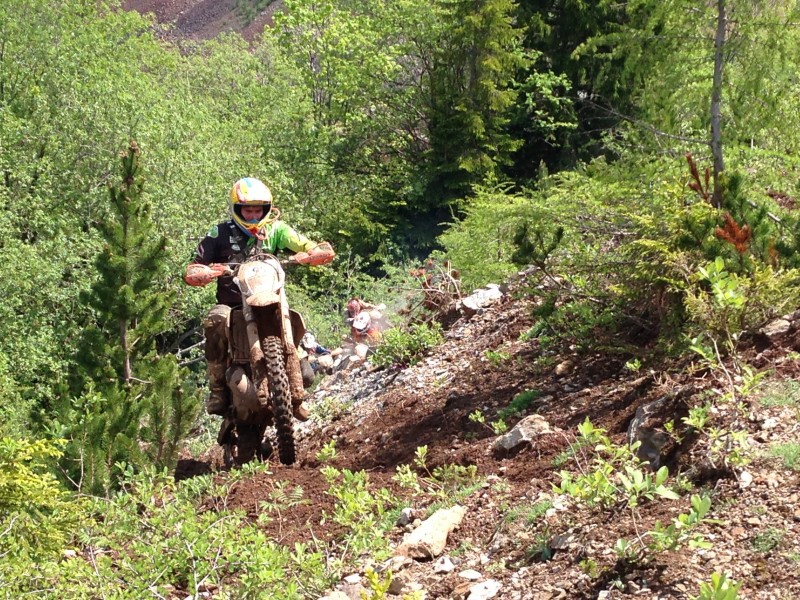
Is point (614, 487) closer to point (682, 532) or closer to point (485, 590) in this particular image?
point (682, 532)

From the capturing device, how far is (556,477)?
5426mm

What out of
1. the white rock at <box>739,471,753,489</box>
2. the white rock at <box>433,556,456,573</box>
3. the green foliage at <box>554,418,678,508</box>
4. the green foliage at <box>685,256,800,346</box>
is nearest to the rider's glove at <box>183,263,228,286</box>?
the white rock at <box>433,556,456,573</box>

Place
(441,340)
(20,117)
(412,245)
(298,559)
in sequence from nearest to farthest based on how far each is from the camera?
1. (298,559)
2. (441,340)
3. (412,245)
4. (20,117)

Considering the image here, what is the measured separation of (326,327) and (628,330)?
12.8 metres

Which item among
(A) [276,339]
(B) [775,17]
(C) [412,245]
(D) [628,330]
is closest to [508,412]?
(D) [628,330]

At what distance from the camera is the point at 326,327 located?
20.0 metres

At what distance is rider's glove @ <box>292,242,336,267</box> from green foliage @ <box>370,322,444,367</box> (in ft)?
9.60

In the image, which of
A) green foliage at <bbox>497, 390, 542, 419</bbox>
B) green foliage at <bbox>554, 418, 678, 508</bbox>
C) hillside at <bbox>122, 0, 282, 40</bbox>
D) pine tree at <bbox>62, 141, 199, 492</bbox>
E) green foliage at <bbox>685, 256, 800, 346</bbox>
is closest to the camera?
green foliage at <bbox>554, 418, 678, 508</bbox>

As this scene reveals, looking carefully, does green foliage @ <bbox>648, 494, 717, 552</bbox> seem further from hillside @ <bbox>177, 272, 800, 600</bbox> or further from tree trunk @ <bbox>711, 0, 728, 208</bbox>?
tree trunk @ <bbox>711, 0, 728, 208</bbox>

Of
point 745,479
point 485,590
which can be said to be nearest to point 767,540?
point 745,479

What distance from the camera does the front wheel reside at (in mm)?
7188

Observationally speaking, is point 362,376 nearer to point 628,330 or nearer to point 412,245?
point 628,330

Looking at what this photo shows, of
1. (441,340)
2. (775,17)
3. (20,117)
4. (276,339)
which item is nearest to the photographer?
(276,339)

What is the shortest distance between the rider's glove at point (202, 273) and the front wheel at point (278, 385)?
683 mm
